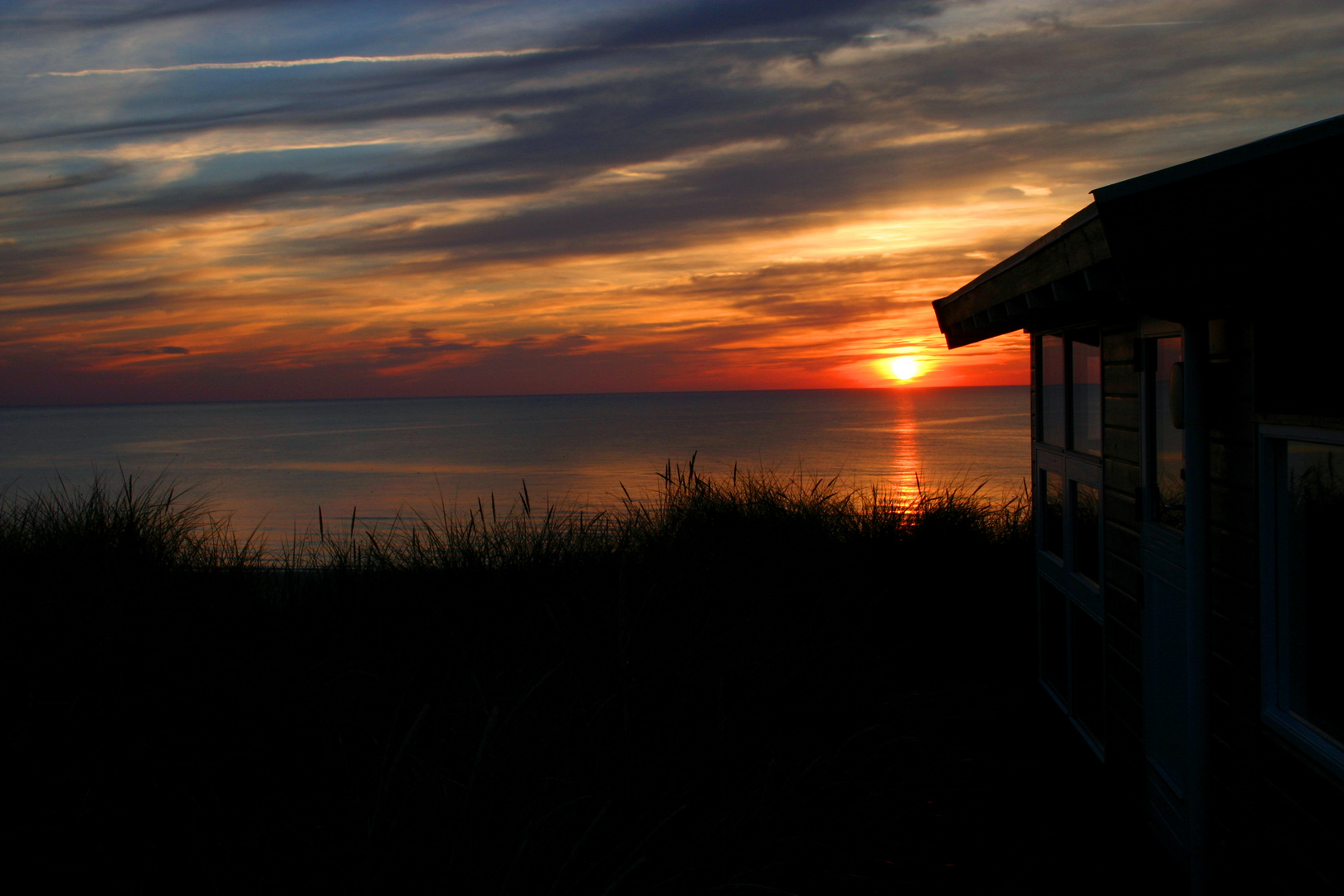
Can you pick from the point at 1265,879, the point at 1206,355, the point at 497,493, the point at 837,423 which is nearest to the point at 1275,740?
the point at 1265,879

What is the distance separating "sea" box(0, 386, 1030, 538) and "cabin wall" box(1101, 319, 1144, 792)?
5226 millimetres

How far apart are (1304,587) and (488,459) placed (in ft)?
147

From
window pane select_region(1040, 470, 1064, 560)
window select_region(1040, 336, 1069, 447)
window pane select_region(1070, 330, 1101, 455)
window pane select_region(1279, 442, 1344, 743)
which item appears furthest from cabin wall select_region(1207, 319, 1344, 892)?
window pane select_region(1040, 470, 1064, 560)

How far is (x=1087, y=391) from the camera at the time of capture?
4.68 metres

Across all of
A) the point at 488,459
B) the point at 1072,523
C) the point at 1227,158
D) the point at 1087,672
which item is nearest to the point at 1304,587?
the point at 1227,158

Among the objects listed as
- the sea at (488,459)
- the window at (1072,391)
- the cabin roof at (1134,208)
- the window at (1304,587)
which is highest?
the cabin roof at (1134,208)

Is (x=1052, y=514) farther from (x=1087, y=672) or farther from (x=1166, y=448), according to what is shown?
(x=1166, y=448)

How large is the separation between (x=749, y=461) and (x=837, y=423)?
1469 inches

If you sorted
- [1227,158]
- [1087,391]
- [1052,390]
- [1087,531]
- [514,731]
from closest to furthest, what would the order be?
[1227,158] → [514,731] → [1087,391] → [1087,531] → [1052,390]

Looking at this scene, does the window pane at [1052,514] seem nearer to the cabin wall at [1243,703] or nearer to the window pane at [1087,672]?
the window pane at [1087,672]

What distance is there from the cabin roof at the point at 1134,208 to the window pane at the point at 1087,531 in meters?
1.53

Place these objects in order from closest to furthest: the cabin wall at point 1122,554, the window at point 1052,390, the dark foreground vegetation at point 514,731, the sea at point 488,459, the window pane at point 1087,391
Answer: the dark foreground vegetation at point 514,731 → the cabin wall at point 1122,554 → the window pane at point 1087,391 → the window at point 1052,390 → the sea at point 488,459

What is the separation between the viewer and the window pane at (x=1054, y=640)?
5.57m

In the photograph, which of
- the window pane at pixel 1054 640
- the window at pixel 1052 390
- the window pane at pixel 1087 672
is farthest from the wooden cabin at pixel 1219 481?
the window pane at pixel 1054 640
